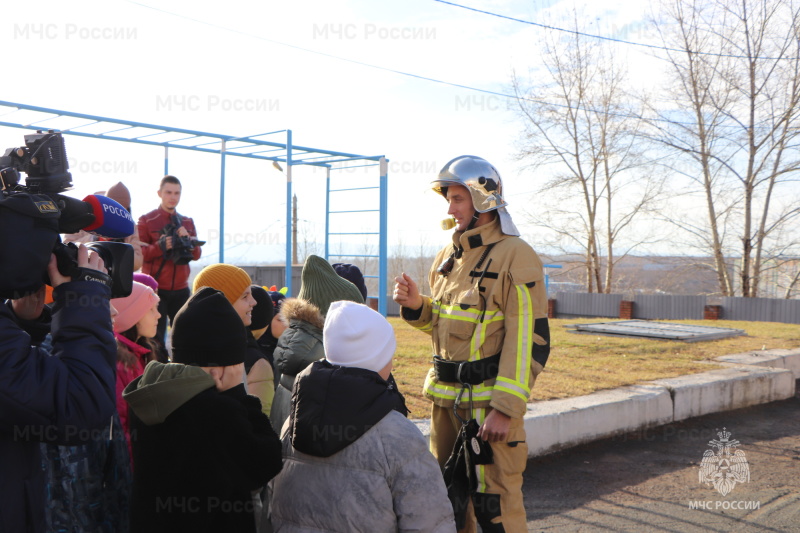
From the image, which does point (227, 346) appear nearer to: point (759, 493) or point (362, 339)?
point (362, 339)

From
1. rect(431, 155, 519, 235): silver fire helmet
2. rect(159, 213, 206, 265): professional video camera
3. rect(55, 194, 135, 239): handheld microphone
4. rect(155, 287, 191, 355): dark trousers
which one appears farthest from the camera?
rect(155, 287, 191, 355): dark trousers

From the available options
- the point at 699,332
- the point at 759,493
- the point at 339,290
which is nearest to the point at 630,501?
the point at 759,493

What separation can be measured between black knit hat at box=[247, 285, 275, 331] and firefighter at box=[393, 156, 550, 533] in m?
0.98

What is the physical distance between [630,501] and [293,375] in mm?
2899

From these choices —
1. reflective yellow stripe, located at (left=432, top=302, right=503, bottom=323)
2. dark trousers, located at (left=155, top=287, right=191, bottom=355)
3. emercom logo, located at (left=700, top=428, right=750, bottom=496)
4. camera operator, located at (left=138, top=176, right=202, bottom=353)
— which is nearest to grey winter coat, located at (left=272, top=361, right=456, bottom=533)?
reflective yellow stripe, located at (left=432, top=302, right=503, bottom=323)

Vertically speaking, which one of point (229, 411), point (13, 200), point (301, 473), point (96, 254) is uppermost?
point (13, 200)

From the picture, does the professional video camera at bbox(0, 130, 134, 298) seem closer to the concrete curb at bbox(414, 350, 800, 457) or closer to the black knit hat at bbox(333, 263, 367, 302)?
the black knit hat at bbox(333, 263, 367, 302)

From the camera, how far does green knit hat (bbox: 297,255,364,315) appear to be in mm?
3436

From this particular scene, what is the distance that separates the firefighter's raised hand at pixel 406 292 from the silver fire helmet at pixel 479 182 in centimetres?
50

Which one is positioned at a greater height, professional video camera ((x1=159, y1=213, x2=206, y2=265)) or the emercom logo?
professional video camera ((x1=159, y1=213, x2=206, y2=265))

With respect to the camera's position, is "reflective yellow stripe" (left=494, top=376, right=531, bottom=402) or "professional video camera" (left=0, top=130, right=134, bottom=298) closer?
"professional video camera" (left=0, top=130, right=134, bottom=298)

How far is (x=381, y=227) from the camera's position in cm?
1127

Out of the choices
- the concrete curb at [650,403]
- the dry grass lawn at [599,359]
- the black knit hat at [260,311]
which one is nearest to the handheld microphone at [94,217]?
the black knit hat at [260,311]

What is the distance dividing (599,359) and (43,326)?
28.9 feet
